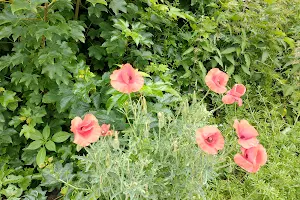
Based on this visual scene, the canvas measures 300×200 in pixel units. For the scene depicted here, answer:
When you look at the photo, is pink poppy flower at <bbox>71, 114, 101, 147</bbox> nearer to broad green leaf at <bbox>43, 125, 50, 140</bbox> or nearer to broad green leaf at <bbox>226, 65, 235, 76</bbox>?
broad green leaf at <bbox>43, 125, 50, 140</bbox>

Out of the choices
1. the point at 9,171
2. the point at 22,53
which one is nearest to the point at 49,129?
the point at 9,171

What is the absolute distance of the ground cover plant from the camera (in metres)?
1.42

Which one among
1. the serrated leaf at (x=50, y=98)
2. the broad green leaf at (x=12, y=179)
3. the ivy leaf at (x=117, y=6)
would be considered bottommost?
the broad green leaf at (x=12, y=179)

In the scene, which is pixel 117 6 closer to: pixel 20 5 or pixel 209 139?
pixel 20 5

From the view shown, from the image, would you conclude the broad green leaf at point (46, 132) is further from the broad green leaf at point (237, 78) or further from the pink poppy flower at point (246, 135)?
the broad green leaf at point (237, 78)

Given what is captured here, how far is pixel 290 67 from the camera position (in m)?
2.73

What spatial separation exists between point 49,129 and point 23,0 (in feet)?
2.26

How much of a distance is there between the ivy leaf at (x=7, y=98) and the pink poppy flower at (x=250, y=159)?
1.23 meters

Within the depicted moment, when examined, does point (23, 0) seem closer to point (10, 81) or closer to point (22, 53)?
point (22, 53)

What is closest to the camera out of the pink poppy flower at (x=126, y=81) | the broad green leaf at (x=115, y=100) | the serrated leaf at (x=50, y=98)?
the pink poppy flower at (x=126, y=81)

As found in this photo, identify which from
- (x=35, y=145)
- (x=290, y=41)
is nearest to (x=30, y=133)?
(x=35, y=145)

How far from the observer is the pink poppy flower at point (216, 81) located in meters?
1.41

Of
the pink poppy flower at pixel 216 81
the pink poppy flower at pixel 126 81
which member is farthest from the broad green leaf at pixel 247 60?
the pink poppy flower at pixel 126 81

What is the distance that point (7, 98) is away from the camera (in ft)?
6.06
